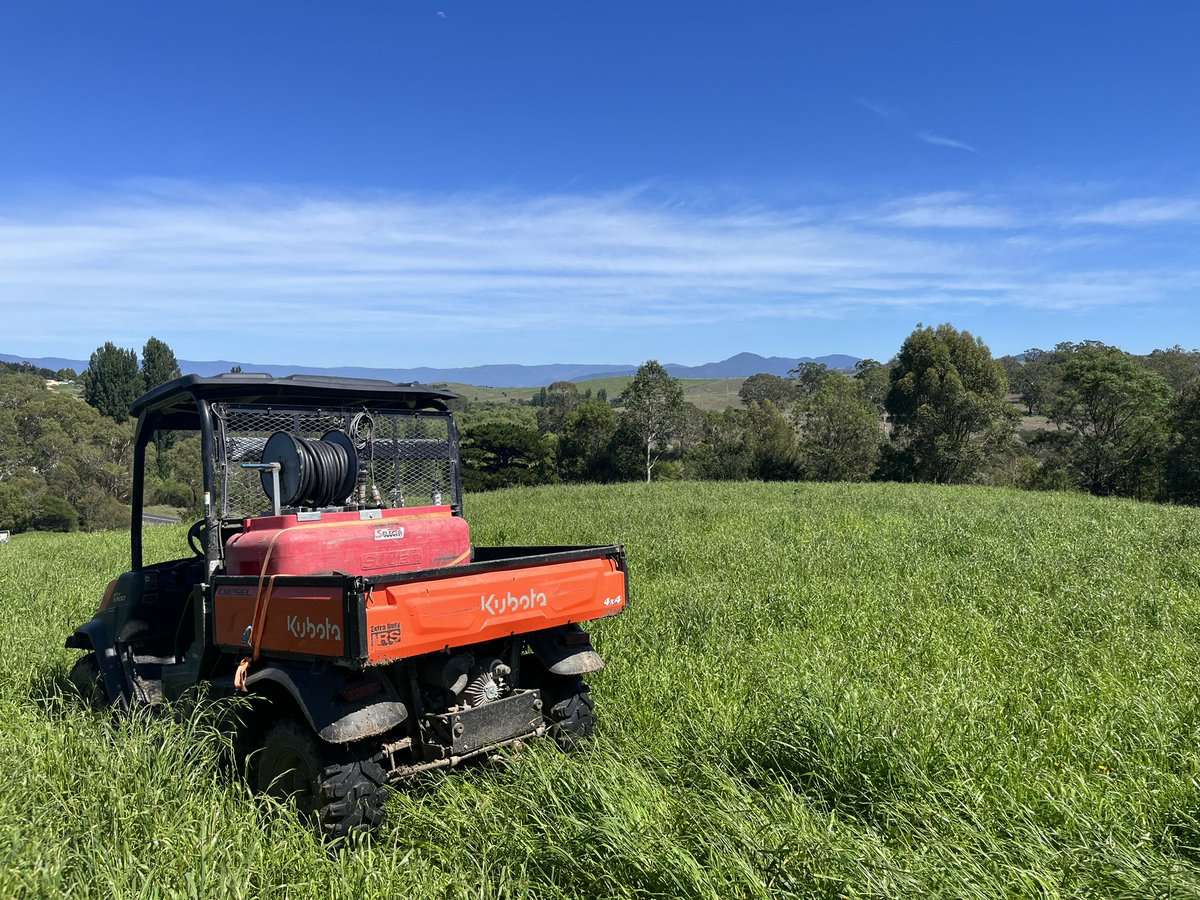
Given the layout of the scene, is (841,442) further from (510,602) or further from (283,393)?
(510,602)

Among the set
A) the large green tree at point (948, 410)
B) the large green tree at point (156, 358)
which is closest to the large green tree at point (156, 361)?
the large green tree at point (156, 358)

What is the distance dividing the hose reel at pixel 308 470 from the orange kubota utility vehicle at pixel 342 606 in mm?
12

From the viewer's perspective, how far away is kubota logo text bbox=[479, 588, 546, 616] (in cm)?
412

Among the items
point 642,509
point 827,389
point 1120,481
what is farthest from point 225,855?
point 827,389

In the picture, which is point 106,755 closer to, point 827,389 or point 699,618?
point 699,618

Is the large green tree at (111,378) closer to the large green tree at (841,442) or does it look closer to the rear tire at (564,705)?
the large green tree at (841,442)

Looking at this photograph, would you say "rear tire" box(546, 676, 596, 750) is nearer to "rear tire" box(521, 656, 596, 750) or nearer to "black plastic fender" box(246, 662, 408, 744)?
"rear tire" box(521, 656, 596, 750)

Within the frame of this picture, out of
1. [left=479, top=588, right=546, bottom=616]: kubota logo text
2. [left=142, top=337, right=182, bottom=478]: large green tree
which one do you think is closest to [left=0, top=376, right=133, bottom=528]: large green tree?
[left=142, top=337, right=182, bottom=478]: large green tree

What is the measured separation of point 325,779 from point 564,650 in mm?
1567

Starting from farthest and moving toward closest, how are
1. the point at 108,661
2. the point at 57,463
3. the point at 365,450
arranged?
the point at 57,463, the point at 365,450, the point at 108,661

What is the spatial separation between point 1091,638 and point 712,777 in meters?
5.00

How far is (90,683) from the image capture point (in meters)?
5.63

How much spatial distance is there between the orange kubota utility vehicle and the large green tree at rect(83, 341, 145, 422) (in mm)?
77851

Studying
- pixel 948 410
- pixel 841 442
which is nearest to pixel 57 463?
pixel 841 442
